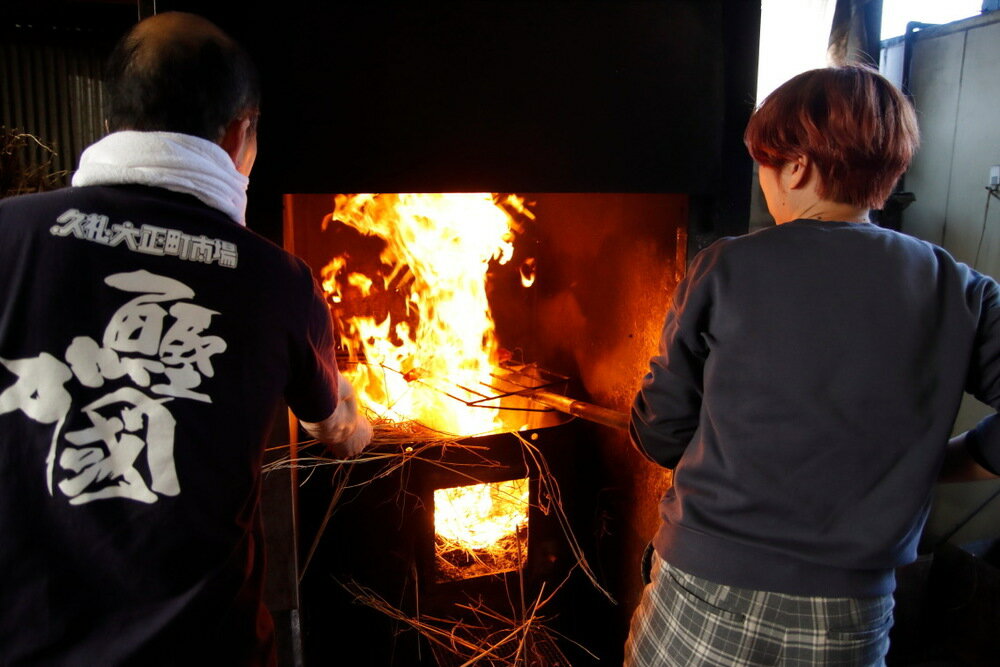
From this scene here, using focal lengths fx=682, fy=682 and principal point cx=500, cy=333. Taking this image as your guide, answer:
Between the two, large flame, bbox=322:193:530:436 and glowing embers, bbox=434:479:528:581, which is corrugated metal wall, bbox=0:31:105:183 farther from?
glowing embers, bbox=434:479:528:581

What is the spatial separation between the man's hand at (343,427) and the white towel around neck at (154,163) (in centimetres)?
58

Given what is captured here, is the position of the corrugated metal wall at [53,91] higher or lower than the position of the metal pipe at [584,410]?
higher

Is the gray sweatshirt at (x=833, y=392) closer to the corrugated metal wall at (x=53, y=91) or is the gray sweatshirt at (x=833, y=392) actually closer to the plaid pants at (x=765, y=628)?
the plaid pants at (x=765, y=628)

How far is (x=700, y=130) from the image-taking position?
2.48 metres

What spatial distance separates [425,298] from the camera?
→ 3641 mm

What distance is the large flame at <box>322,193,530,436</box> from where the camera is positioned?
3.43 meters

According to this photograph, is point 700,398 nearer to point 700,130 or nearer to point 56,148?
point 700,130

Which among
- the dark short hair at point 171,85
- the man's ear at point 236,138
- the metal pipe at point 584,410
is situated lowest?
the metal pipe at point 584,410

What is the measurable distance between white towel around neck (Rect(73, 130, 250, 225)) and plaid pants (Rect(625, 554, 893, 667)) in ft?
4.47

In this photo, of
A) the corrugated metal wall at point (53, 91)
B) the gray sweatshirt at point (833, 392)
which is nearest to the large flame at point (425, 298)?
the corrugated metal wall at point (53, 91)

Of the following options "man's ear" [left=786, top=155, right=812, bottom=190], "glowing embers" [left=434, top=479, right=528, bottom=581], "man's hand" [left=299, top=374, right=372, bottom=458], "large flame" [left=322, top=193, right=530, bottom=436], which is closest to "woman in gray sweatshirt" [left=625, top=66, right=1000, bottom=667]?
"man's ear" [left=786, top=155, right=812, bottom=190]

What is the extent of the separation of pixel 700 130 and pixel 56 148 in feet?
9.87

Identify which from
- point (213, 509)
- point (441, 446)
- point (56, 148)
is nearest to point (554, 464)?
point (441, 446)

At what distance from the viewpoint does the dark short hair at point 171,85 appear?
4.47 feet
